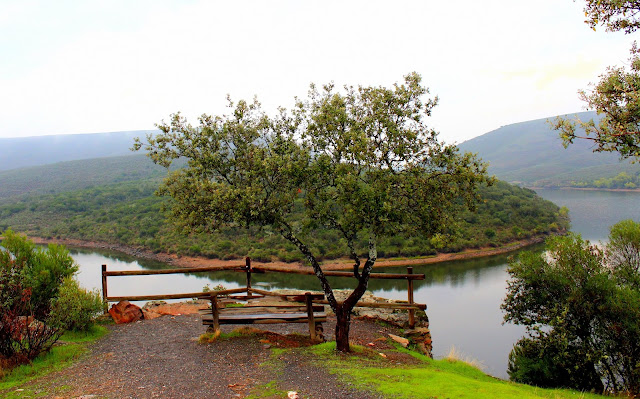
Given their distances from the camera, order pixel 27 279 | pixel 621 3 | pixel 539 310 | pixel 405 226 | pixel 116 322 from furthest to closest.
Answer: pixel 539 310 → pixel 116 322 → pixel 27 279 → pixel 405 226 → pixel 621 3

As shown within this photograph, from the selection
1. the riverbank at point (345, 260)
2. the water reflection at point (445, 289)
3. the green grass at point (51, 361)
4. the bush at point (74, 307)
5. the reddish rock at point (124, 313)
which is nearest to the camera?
the green grass at point (51, 361)

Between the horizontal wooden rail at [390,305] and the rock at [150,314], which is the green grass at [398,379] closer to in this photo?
the horizontal wooden rail at [390,305]

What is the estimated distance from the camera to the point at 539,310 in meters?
13.0

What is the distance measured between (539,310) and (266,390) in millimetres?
10409

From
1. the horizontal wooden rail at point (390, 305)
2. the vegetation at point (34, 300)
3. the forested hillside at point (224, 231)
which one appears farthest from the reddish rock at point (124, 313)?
the forested hillside at point (224, 231)

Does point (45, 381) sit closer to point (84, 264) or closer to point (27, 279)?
point (27, 279)

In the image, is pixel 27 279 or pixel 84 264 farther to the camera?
pixel 84 264

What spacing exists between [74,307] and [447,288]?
2545 centimetres

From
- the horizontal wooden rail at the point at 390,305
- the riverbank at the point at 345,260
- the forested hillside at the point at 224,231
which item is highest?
the horizontal wooden rail at the point at 390,305

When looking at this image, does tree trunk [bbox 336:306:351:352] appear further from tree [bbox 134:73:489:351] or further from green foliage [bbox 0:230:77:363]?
green foliage [bbox 0:230:77:363]

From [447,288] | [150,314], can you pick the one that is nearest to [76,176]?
[447,288]

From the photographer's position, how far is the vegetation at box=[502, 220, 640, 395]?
11211 millimetres

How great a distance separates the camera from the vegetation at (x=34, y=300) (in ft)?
23.2

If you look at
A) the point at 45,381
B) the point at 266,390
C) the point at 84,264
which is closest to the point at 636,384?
the point at 266,390
